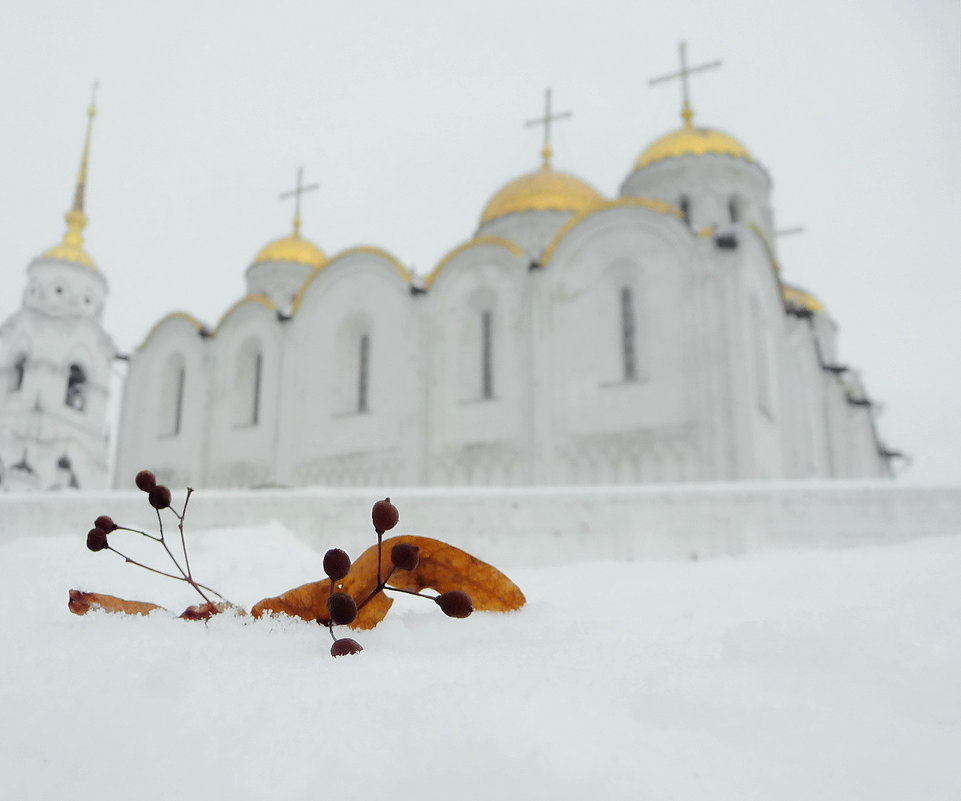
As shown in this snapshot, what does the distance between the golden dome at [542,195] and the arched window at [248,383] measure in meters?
5.58

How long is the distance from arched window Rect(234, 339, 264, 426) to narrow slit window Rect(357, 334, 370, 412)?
6.75ft

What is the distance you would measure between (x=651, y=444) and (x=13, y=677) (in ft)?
30.6

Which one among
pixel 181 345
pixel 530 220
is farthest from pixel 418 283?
pixel 181 345

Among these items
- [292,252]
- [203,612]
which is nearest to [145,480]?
[203,612]

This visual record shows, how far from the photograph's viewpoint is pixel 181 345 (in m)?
14.8

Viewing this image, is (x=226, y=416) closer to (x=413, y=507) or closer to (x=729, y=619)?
(x=413, y=507)

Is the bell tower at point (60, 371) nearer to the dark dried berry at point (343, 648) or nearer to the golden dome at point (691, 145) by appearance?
the golden dome at point (691, 145)

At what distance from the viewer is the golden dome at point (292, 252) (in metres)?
19.3

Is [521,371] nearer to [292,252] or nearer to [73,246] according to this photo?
[292,252]

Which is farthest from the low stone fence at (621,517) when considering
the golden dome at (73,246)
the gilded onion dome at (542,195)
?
the golden dome at (73,246)

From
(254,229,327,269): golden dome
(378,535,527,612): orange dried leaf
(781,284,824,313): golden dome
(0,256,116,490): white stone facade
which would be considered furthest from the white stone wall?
(378,535,527,612): orange dried leaf

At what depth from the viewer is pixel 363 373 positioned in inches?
506

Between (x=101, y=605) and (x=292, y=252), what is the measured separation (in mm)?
18832

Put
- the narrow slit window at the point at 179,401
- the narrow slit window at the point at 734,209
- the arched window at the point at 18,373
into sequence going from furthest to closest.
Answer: the arched window at the point at 18,373 → the narrow slit window at the point at 734,209 → the narrow slit window at the point at 179,401
